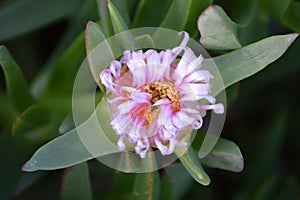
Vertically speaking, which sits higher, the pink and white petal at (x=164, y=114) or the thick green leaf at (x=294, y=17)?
the pink and white petal at (x=164, y=114)

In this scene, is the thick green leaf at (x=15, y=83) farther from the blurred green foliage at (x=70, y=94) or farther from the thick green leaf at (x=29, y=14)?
the thick green leaf at (x=29, y=14)

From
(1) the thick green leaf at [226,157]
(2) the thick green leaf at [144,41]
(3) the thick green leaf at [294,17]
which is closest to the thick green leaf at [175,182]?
(1) the thick green leaf at [226,157]

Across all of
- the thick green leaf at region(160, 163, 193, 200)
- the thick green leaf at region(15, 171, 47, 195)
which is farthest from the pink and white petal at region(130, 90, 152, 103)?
the thick green leaf at region(15, 171, 47, 195)

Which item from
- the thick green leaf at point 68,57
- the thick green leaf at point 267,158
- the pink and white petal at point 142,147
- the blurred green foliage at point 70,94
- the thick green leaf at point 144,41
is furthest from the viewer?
the thick green leaf at point 267,158

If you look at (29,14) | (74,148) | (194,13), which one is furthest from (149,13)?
(74,148)

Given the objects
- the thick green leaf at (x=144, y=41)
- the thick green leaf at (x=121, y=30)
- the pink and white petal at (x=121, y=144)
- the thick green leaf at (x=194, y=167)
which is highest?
the thick green leaf at (x=121, y=30)

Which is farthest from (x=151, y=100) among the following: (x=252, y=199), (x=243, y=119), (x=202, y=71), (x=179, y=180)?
(x=243, y=119)
